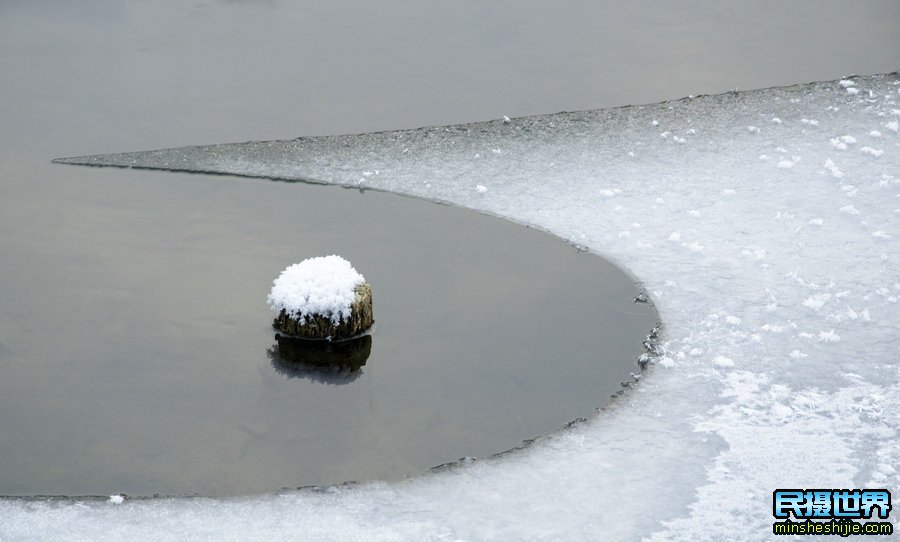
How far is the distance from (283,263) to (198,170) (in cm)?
167

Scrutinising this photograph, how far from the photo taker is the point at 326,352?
565 centimetres

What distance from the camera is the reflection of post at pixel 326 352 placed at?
5.54 m

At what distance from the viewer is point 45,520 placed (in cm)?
440

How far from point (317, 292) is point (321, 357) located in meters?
0.30

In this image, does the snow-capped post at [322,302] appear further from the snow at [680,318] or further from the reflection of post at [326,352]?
the snow at [680,318]

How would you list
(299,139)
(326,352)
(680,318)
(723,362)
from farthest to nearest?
(299,139)
(680,318)
(326,352)
(723,362)

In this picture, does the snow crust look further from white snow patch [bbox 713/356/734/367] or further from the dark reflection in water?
white snow patch [bbox 713/356/734/367]

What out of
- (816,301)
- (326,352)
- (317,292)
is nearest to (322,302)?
(317,292)

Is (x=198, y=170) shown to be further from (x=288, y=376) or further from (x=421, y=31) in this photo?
(x=421, y=31)

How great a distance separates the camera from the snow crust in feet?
18.5

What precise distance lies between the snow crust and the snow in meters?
1.22

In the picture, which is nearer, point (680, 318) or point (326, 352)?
point (326, 352)

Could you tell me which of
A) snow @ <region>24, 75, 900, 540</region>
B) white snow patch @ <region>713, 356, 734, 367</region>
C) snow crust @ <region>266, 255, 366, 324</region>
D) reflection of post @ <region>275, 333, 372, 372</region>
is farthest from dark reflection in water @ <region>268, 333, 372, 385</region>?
white snow patch @ <region>713, 356, 734, 367</region>

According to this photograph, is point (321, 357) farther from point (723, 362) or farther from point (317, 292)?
point (723, 362)
